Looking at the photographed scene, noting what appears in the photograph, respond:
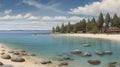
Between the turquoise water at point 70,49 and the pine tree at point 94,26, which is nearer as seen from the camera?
the turquoise water at point 70,49

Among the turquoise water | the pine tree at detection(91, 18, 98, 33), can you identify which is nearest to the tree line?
the pine tree at detection(91, 18, 98, 33)

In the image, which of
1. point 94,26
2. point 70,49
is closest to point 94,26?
point 94,26

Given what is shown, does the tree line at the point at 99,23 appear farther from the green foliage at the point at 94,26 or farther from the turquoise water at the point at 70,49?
the turquoise water at the point at 70,49

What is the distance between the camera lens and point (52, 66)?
30.7 meters

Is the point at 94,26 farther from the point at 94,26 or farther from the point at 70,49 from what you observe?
the point at 70,49

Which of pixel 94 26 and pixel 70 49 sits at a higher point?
pixel 94 26

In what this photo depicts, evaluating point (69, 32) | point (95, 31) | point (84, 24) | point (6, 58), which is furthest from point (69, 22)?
point (6, 58)

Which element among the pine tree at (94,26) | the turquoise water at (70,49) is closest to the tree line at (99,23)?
the pine tree at (94,26)

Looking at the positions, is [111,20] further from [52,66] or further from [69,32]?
[52,66]

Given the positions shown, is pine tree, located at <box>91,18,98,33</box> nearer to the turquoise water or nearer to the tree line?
the tree line

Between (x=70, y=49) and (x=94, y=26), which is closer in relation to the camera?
(x=70, y=49)

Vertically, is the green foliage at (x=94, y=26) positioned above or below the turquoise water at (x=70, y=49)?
above

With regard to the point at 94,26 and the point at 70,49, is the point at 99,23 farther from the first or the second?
the point at 70,49

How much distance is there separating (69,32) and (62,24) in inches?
588
